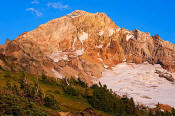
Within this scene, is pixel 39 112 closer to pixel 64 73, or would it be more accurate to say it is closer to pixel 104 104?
pixel 104 104

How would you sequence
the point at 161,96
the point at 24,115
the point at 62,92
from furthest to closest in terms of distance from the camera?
1. the point at 161,96
2. the point at 62,92
3. the point at 24,115

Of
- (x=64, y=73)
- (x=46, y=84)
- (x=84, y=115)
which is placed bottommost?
(x=84, y=115)

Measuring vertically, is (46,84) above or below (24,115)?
above

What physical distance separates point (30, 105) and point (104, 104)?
3371cm

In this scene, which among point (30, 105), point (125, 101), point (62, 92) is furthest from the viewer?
point (125, 101)

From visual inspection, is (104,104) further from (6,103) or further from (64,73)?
(64,73)

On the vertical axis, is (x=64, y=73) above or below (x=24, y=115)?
above

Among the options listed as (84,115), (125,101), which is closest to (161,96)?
(125,101)

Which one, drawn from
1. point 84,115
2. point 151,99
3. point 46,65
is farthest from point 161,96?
point 84,115

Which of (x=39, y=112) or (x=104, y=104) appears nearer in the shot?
(x=39, y=112)

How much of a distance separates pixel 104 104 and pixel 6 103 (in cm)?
3625

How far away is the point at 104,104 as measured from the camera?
6769 centimetres

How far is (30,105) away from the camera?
36.6 metres

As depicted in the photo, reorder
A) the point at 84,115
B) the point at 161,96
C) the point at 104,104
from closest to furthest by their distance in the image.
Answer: the point at 84,115 → the point at 104,104 → the point at 161,96
